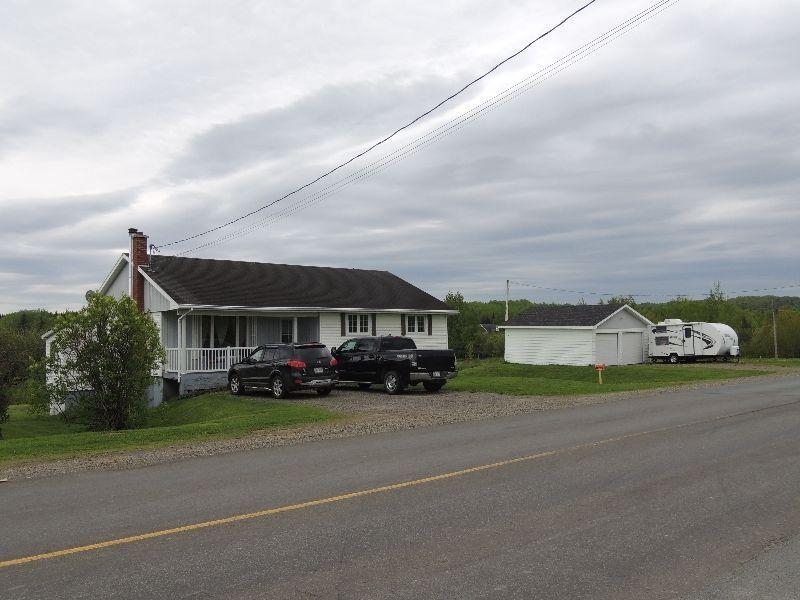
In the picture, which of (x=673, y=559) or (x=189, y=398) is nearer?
(x=673, y=559)

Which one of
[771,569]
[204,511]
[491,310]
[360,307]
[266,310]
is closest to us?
[771,569]

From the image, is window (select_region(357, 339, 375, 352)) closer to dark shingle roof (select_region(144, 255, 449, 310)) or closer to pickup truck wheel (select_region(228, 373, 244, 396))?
pickup truck wheel (select_region(228, 373, 244, 396))

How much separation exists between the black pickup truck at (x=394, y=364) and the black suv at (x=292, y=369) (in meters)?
1.53

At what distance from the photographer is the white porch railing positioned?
2806 centimetres

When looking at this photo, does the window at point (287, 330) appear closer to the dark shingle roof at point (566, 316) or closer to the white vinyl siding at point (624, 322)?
the dark shingle roof at point (566, 316)

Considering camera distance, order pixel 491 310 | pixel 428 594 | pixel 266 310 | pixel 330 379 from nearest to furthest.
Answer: pixel 428 594 → pixel 330 379 → pixel 266 310 → pixel 491 310

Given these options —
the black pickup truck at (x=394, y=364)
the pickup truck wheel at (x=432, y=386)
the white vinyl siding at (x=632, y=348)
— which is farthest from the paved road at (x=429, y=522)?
the white vinyl siding at (x=632, y=348)

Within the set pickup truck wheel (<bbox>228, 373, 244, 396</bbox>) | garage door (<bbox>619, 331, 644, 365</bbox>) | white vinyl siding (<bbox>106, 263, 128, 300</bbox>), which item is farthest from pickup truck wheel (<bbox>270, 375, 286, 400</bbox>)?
garage door (<bbox>619, 331, 644, 365</bbox>)

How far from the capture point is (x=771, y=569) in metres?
5.55

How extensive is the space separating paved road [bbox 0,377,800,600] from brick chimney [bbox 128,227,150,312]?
21.4m

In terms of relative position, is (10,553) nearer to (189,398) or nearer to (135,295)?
(189,398)

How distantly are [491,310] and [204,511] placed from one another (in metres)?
158

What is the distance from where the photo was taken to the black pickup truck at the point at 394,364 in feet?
78.5

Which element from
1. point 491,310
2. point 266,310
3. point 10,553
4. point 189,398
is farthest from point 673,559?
point 491,310
